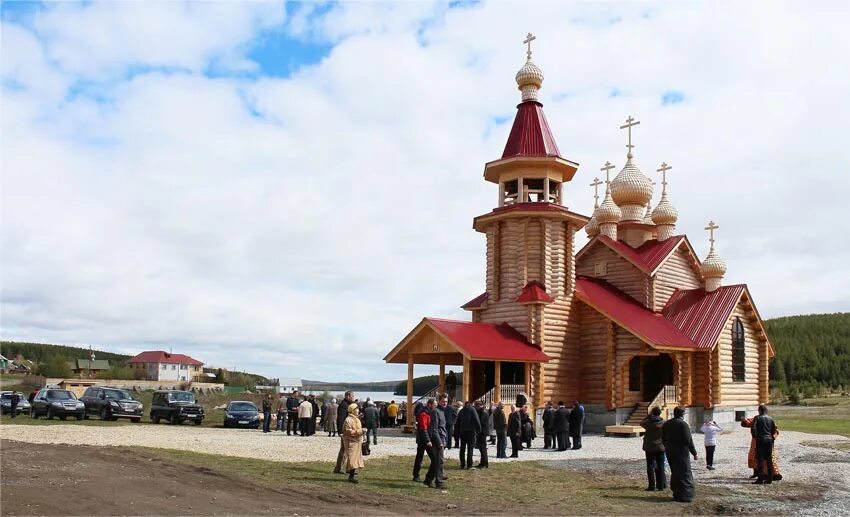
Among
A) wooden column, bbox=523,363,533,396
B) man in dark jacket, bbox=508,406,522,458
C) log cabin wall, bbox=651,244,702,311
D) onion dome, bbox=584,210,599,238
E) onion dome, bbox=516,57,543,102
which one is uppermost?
onion dome, bbox=516,57,543,102

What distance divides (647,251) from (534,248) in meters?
8.48

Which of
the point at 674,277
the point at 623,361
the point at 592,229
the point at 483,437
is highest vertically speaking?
the point at 592,229

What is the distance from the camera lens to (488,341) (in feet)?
92.4

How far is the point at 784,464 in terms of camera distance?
18.8 meters

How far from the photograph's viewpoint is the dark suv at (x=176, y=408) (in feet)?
109

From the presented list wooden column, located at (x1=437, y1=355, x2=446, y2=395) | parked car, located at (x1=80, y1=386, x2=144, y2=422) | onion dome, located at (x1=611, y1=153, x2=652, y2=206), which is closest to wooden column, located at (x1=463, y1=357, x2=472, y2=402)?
wooden column, located at (x1=437, y1=355, x2=446, y2=395)

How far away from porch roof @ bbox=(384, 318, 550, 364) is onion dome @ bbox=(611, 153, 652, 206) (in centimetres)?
1208

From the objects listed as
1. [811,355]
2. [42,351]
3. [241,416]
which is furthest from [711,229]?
[42,351]

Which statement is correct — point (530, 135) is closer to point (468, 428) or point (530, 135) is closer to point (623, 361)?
point (623, 361)

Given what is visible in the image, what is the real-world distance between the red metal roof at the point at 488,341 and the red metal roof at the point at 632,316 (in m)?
3.23

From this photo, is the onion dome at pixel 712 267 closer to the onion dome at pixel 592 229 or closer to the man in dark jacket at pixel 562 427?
the onion dome at pixel 592 229

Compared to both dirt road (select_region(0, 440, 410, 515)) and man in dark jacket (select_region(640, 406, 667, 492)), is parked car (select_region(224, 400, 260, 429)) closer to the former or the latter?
dirt road (select_region(0, 440, 410, 515))

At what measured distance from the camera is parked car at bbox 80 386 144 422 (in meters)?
33.9

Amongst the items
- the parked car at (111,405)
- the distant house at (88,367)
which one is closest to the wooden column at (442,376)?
the parked car at (111,405)
